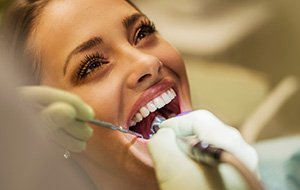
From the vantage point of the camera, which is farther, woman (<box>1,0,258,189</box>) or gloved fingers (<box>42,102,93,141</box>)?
woman (<box>1,0,258,189</box>)

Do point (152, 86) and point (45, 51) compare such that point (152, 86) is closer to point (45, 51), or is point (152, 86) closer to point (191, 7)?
point (45, 51)

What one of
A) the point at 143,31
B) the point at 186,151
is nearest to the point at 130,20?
the point at 143,31

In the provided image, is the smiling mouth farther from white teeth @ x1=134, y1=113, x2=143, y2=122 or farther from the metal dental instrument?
the metal dental instrument

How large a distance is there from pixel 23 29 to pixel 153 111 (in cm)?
22

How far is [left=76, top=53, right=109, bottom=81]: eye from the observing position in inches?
31.6

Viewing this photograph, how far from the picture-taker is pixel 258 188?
654 mm

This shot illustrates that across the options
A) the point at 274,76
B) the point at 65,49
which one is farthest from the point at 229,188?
the point at 274,76

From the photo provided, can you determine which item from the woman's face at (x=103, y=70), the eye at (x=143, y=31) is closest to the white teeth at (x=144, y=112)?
the woman's face at (x=103, y=70)

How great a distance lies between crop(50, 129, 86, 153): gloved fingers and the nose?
11 centimetres

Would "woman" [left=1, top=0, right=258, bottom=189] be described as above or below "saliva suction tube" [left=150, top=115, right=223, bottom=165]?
above

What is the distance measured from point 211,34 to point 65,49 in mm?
583

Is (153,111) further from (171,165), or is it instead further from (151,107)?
(171,165)

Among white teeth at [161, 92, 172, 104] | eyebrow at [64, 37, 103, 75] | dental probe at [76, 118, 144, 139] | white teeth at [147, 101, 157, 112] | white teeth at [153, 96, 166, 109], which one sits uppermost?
eyebrow at [64, 37, 103, 75]

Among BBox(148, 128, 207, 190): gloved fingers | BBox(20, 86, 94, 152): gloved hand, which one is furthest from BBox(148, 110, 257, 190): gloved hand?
BBox(20, 86, 94, 152): gloved hand
